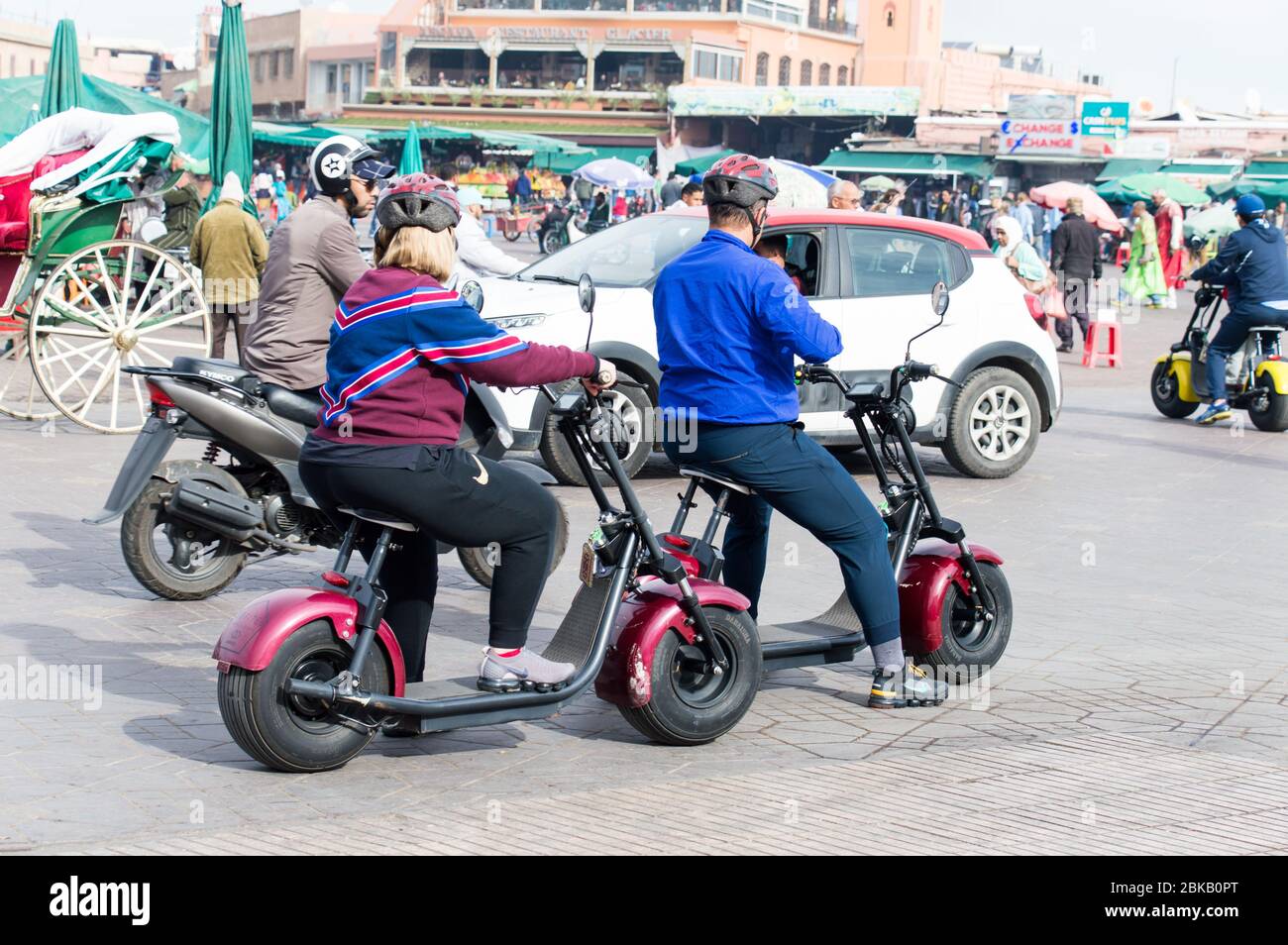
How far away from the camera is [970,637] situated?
20.5ft

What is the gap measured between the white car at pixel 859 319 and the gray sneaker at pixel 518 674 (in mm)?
5024

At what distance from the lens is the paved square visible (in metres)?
4.46

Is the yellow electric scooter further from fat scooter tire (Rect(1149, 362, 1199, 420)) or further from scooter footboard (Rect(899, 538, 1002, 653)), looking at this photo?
scooter footboard (Rect(899, 538, 1002, 653))

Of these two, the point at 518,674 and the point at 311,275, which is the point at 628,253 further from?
the point at 518,674

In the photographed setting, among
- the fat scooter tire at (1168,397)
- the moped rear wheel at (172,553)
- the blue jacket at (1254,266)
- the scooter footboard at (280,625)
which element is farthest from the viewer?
the fat scooter tire at (1168,397)

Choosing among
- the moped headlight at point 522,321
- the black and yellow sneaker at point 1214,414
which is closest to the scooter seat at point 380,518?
the moped headlight at point 522,321

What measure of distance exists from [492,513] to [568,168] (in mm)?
56222

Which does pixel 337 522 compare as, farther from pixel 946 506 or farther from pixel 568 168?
pixel 568 168

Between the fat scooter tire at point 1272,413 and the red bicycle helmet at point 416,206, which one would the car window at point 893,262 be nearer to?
the fat scooter tire at point 1272,413

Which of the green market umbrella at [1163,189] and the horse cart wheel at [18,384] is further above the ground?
the green market umbrella at [1163,189]

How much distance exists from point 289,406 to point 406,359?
2356 millimetres

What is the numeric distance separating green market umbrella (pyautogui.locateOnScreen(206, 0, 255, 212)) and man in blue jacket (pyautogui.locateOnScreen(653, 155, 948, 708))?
13.5 meters

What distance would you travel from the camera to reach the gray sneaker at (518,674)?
4961 mm

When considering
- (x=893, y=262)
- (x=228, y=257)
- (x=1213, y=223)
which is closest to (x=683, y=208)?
(x=893, y=262)
